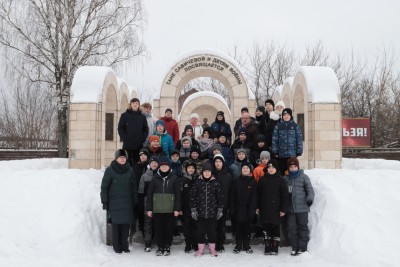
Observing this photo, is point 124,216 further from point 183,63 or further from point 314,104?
point 183,63

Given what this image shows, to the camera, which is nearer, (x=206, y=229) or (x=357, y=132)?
(x=206, y=229)

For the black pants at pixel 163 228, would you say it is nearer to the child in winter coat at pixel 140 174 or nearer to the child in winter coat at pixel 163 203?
the child in winter coat at pixel 163 203

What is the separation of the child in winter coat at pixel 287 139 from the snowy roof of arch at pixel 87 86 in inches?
194

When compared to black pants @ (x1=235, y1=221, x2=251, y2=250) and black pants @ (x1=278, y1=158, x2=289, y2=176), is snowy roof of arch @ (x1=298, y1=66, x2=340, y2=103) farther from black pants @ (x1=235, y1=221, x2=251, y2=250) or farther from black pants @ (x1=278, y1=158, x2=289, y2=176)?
black pants @ (x1=235, y1=221, x2=251, y2=250)

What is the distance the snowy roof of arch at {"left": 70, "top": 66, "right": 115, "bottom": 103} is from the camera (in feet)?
33.0

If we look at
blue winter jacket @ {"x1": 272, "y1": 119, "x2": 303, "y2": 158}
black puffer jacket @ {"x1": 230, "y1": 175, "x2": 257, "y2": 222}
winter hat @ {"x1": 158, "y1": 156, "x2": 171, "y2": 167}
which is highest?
blue winter jacket @ {"x1": 272, "y1": 119, "x2": 303, "y2": 158}

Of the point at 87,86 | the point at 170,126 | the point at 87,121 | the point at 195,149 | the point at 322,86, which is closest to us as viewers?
the point at 195,149

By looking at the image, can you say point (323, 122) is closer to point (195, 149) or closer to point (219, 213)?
point (195, 149)

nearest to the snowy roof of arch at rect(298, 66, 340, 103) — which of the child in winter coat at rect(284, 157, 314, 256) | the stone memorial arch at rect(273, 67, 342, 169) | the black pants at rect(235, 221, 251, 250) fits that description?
the stone memorial arch at rect(273, 67, 342, 169)

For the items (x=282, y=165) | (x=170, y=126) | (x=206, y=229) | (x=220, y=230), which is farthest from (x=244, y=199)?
(x=170, y=126)

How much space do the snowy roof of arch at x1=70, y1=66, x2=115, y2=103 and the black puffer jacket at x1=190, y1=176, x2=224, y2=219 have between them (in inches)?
185

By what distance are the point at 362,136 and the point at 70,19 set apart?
1737cm

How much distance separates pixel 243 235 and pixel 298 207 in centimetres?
103

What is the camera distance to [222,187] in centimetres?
658
